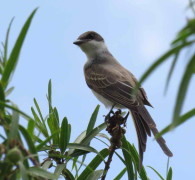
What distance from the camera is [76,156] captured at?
266 centimetres

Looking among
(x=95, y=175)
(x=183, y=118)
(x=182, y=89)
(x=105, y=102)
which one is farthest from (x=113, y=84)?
(x=182, y=89)

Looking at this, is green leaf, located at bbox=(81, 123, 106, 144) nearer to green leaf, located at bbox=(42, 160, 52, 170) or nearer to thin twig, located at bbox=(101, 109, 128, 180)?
thin twig, located at bbox=(101, 109, 128, 180)

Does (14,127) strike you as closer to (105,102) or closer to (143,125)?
(143,125)

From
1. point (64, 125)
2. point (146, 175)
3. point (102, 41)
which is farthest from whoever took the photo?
point (102, 41)

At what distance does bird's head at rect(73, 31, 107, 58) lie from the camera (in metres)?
6.73

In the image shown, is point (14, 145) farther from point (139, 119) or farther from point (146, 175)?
point (139, 119)

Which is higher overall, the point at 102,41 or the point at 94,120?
the point at 102,41

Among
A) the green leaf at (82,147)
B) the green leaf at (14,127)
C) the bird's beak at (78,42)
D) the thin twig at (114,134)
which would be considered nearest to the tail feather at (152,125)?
the thin twig at (114,134)

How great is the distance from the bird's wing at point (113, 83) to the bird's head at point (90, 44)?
452 mm

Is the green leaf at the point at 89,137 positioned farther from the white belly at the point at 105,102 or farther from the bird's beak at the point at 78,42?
the bird's beak at the point at 78,42

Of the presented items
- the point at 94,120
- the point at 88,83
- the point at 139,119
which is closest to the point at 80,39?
the point at 88,83

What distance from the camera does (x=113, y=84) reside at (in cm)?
559

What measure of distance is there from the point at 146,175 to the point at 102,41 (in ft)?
15.4

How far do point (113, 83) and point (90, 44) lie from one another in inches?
55.4
